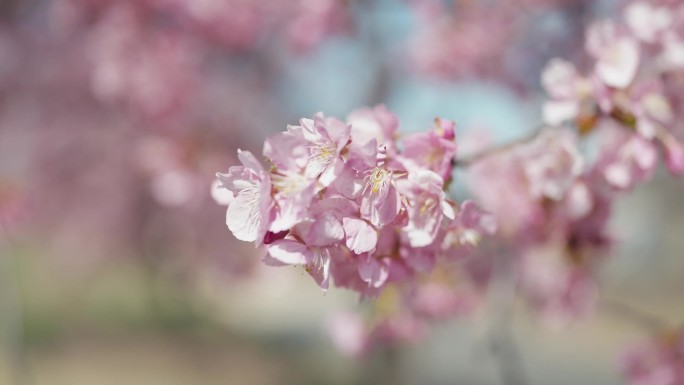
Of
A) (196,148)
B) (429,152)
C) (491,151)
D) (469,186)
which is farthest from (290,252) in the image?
(196,148)

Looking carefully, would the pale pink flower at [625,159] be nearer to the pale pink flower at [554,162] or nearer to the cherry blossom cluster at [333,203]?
the pale pink flower at [554,162]

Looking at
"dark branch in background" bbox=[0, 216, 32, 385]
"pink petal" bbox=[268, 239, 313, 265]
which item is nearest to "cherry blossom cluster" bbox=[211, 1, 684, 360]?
"pink petal" bbox=[268, 239, 313, 265]

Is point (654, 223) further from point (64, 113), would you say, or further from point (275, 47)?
point (64, 113)

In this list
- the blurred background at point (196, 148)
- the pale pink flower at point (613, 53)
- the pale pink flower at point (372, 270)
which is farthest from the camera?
the blurred background at point (196, 148)

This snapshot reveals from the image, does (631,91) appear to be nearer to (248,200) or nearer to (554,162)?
(554,162)

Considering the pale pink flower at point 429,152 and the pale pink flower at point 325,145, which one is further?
the pale pink flower at point 429,152

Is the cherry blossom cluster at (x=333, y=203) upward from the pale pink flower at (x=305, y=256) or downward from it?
upward

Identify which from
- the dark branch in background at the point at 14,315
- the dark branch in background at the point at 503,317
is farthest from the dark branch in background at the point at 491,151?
the dark branch in background at the point at 14,315
